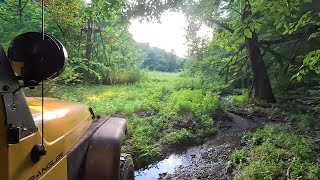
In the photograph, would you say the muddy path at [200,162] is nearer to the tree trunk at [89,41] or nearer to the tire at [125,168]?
the tire at [125,168]

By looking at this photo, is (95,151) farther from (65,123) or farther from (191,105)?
(191,105)

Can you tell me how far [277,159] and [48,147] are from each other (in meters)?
4.37

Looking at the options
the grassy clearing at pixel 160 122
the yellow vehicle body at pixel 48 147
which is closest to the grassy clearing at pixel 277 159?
the grassy clearing at pixel 160 122

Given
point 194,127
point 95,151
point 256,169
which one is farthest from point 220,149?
point 95,151

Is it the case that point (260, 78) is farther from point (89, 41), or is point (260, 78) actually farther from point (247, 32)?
point (247, 32)

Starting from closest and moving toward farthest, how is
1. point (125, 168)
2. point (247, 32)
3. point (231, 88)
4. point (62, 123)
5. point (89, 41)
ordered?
point (62, 123) < point (247, 32) < point (125, 168) < point (89, 41) < point (231, 88)

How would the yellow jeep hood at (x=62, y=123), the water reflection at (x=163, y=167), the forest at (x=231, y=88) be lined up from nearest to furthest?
the yellow jeep hood at (x=62, y=123) → the forest at (x=231, y=88) → the water reflection at (x=163, y=167)

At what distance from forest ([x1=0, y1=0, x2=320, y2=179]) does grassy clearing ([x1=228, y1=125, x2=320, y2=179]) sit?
15mm

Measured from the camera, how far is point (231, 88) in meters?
18.6

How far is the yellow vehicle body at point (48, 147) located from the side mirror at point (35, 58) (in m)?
0.17

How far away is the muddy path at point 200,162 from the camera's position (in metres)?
5.74

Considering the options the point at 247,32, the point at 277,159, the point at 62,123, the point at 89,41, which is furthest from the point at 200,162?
the point at 89,41

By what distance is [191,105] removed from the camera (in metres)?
10.6

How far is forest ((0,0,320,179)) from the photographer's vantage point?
4066mm
